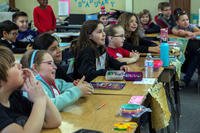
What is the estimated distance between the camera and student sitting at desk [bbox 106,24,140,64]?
382 cm

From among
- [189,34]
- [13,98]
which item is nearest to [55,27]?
[189,34]

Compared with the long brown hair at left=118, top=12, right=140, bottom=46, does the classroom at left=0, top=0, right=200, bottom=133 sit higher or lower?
lower

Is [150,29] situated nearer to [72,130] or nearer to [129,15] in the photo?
[129,15]

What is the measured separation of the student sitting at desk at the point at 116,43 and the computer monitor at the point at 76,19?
403cm

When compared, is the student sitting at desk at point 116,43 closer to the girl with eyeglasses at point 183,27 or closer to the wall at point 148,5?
the girl with eyeglasses at point 183,27

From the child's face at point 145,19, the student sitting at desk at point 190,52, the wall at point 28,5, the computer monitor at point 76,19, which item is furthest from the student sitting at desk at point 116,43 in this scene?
the wall at point 28,5

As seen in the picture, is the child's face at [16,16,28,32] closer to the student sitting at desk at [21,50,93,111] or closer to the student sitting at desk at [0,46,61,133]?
the student sitting at desk at [21,50,93,111]

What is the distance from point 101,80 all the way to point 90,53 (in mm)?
372

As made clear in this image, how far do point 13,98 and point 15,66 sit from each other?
0.20 meters

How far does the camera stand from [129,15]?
4496mm

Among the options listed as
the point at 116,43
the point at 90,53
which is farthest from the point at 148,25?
the point at 90,53

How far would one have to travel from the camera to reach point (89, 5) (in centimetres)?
845

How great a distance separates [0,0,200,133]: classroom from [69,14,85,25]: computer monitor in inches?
51.2

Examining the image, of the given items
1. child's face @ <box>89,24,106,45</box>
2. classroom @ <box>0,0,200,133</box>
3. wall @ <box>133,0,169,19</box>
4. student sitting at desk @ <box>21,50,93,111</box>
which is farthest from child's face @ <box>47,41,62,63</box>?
wall @ <box>133,0,169,19</box>
